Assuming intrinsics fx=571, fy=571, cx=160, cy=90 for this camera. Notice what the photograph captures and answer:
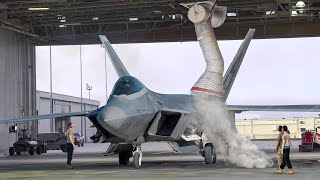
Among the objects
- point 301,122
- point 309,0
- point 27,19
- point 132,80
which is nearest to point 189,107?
point 132,80

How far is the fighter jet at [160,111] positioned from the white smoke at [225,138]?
7.9 inches

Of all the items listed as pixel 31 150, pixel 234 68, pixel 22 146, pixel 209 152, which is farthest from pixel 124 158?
pixel 31 150

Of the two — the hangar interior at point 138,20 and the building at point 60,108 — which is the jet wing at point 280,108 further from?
the building at point 60,108

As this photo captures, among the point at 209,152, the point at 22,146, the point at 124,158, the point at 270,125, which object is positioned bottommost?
the point at 270,125

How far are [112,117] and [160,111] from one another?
2.48 m

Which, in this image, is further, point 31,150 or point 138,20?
point 138,20

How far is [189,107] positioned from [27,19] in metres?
19.4

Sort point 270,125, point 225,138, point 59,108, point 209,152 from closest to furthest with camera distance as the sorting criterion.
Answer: point 225,138, point 209,152, point 59,108, point 270,125

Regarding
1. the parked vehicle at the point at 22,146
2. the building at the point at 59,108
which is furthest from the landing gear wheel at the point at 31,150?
the building at the point at 59,108

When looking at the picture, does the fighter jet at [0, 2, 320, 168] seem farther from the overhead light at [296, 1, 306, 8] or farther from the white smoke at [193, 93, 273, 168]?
the overhead light at [296, 1, 306, 8]

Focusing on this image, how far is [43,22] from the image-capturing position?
3631 centimetres

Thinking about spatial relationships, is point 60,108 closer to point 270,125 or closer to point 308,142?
point 270,125

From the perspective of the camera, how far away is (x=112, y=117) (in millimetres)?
15516

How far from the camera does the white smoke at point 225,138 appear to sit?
57.3 ft
